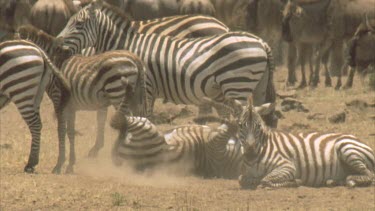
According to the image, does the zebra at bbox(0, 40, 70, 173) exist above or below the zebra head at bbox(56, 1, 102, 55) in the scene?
below

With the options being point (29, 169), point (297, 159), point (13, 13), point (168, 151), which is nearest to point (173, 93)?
point (168, 151)

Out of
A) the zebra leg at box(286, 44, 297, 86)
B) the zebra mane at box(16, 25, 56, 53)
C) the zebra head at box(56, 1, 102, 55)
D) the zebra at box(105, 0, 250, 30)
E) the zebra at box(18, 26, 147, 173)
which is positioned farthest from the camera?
the zebra at box(105, 0, 250, 30)

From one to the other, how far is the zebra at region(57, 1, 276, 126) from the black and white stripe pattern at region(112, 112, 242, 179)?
0.90m

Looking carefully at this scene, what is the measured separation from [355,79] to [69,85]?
35.5 ft

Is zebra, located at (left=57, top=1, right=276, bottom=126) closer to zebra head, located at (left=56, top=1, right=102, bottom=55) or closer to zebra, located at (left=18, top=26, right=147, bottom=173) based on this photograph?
zebra head, located at (left=56, top=1, right=102, bottom=55)

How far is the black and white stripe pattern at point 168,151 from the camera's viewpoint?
12609 millimetres

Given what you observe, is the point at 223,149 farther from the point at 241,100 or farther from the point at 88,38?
the point at 88,38

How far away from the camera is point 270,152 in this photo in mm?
11961

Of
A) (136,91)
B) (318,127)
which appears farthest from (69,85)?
(318,127)

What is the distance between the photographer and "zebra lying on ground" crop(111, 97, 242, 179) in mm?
12609

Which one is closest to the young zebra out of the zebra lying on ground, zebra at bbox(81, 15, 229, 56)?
the zebra lying on ground

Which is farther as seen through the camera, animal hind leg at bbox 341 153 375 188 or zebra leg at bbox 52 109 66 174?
zebra leg at bbox 52 109 66 174

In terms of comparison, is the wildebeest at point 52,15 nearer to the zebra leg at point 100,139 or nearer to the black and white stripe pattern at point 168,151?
the zebra leg at point 100,139

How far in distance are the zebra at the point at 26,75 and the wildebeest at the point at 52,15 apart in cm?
1025
